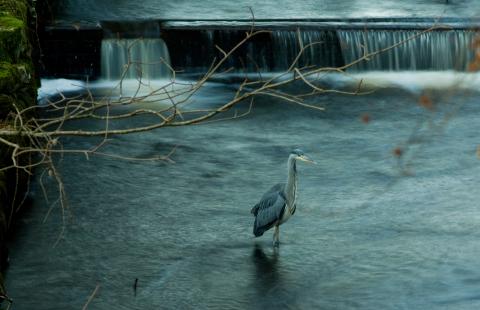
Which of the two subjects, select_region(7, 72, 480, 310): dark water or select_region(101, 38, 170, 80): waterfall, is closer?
select_region(7, 72, 480, 310): dark water

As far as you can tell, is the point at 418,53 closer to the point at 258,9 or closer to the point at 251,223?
the point at 258,9

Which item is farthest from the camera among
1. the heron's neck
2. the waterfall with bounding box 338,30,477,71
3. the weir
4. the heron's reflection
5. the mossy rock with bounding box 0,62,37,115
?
the waterfall with bounding box 338,30,477,71

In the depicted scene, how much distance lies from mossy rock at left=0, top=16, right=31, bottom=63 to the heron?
4415 millimetres

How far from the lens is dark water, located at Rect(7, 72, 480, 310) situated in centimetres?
1044

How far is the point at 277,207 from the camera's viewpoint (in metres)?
11.4

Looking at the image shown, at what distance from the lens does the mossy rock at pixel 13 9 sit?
15905 mm

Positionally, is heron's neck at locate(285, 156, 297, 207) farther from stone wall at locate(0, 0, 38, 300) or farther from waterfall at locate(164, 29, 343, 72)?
waterfall at locate(164, 29, 343, 72)

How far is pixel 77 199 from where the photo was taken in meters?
13.3

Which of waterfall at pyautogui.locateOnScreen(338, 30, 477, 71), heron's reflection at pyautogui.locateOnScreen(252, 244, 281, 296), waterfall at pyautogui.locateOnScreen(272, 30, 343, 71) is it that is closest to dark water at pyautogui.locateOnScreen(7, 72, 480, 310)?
heron's reflection at pyautogui.locateOnScreen(252, 244, 281, 296)

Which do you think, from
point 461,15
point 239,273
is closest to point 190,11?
point 461,15

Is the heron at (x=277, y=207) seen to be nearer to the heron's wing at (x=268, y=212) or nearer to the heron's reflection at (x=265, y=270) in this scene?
the heron's wing at (x=268, y=212)

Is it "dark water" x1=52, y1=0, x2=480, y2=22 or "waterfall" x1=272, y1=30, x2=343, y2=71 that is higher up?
"dark water" x1=52, y1=0, x2=480, y2=22

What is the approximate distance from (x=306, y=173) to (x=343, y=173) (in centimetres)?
51

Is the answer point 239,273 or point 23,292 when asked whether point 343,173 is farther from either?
point 23,292
